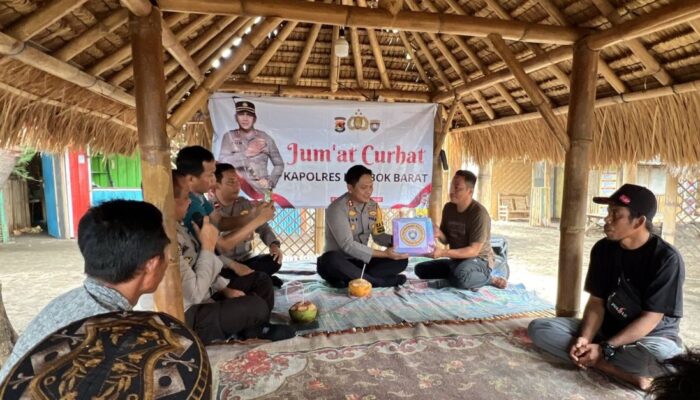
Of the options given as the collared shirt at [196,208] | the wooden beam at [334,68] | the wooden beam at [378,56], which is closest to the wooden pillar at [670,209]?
the wooden beam at [378,56]

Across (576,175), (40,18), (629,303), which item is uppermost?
(40,18)

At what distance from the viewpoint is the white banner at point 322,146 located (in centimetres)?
413

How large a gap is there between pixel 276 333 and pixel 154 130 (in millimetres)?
1349

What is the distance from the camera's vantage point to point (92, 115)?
3.43 meters

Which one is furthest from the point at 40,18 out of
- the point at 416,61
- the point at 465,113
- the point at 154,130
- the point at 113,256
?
the point at 465,113

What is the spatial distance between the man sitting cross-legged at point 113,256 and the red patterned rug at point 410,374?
3.27 feet

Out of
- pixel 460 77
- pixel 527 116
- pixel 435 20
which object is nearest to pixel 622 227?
pixel 435 20

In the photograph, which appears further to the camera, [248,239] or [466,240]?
[466,240]

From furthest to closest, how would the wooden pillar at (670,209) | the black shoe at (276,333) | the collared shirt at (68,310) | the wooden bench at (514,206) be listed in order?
the wooden bench at (514,206)
the wooden pillar at (670,209)
the black shoe at (276,333)
the collared shirt at (68,310)

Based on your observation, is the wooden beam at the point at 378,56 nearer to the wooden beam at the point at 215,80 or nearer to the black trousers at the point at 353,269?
the wooden beam at the point at 215,80

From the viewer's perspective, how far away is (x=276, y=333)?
2412 millimetres

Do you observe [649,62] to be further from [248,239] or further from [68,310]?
[68,310]

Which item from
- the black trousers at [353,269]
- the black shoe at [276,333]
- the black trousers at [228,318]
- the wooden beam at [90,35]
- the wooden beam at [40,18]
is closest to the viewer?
the wooden beam at [40,18]

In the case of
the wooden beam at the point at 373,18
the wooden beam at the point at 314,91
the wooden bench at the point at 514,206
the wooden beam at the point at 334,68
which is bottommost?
the wooden bench at the point at 514,206
